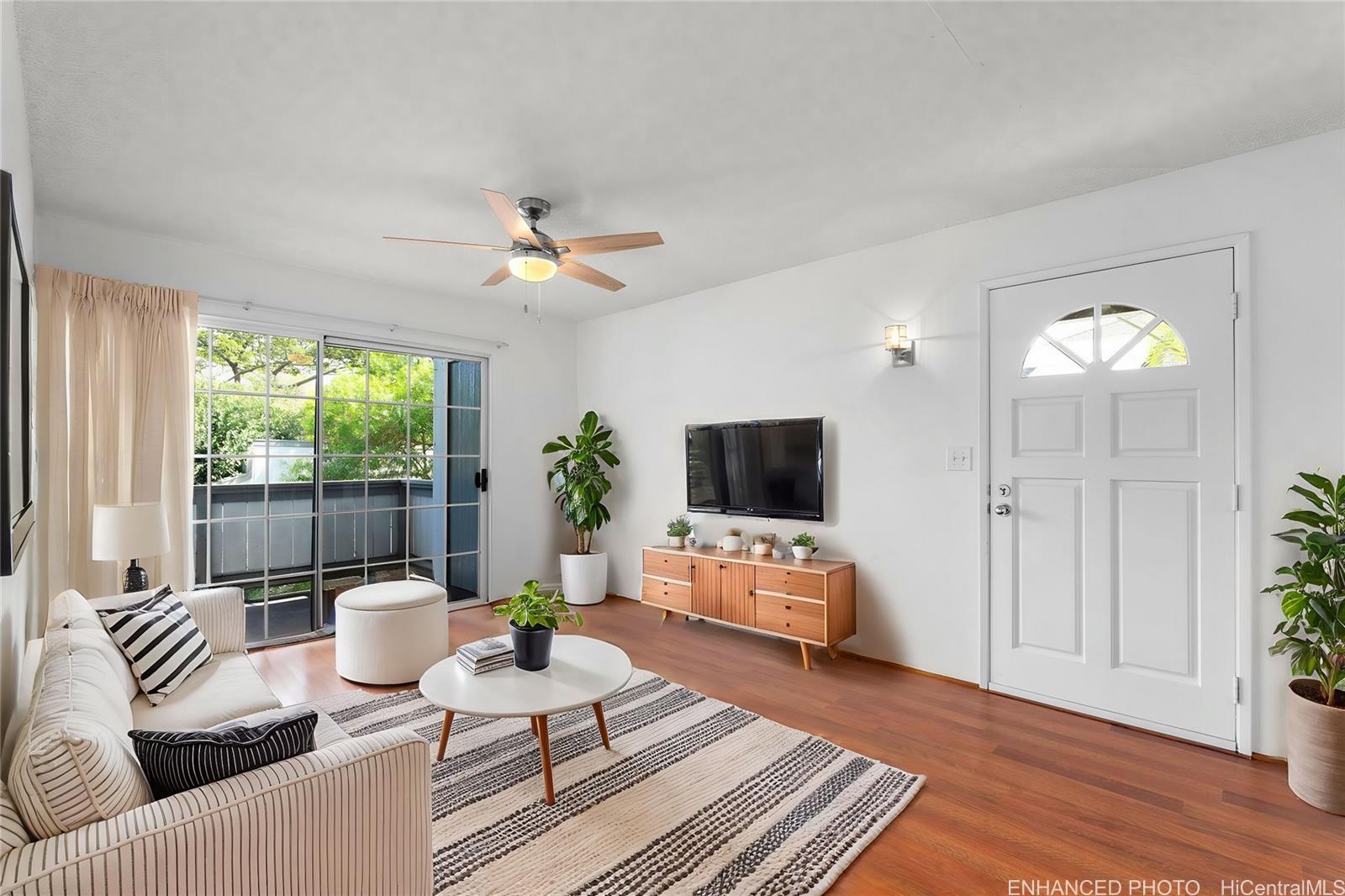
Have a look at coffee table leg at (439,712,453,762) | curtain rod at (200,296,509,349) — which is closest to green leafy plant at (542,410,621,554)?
curtain rod at (200,296,509,349)

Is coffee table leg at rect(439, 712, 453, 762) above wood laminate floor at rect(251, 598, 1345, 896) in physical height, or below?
above

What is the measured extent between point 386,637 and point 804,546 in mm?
2475

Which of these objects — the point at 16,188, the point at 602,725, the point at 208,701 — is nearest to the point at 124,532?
the point at 208,701

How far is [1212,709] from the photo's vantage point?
264 centimetres

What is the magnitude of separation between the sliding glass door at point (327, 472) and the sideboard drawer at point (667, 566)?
4.97 ft

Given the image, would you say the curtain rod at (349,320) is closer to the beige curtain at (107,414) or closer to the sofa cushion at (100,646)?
the beige curtain at (107,414)

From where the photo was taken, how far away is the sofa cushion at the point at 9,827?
1007 mm

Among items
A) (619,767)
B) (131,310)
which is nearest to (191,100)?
(131,310)

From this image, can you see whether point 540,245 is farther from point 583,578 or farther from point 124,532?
point 583,578

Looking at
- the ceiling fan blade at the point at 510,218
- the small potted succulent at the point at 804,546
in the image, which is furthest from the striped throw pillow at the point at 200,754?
the small potted succulent at the point at 804,546

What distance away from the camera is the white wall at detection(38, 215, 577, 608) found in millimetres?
3473

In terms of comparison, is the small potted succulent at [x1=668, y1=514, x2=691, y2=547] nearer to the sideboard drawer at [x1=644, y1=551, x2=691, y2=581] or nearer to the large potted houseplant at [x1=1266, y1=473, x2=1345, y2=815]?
the sideboard drawer at [x1=644, y1=551, x2=691, y2=581]

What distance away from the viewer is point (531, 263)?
2.94 metres

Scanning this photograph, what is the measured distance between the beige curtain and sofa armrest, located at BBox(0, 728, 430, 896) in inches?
114
